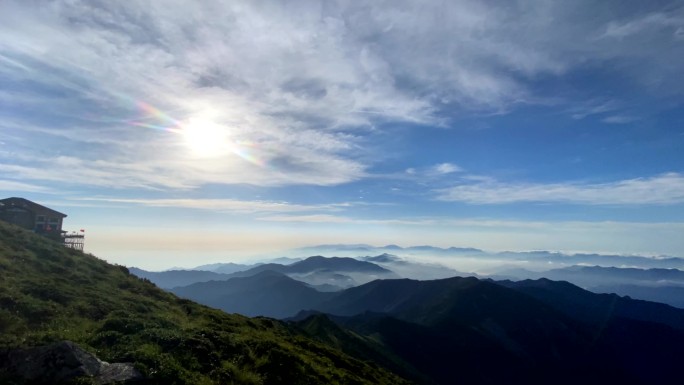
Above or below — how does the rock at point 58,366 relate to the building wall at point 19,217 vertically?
below

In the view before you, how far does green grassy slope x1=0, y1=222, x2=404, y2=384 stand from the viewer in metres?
22.6

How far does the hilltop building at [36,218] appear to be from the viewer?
67.7m

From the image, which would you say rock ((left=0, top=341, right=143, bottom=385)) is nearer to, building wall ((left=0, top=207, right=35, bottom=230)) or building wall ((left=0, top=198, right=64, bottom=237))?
building wall ((left=0, top=198, right=64, bottom=237))

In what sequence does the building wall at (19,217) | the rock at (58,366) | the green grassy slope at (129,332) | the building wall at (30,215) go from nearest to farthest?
the rock at (58,366), the green grassy slope at (129,332), the building wall at (19,217), the building wall at (30,215)

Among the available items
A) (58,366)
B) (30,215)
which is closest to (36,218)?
(30,215)

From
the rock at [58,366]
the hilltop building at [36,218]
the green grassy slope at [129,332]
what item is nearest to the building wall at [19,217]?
the hilltop building at [36,218]

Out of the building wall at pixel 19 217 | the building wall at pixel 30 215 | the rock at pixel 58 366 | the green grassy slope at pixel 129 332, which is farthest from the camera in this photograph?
the building wall at pixel 30 215

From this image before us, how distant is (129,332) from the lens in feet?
87.8

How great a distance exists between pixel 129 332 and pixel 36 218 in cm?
5967

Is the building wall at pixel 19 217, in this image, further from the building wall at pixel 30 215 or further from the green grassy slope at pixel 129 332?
the green grassy slope at pixel 129 332

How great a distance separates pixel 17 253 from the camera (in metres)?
41.5

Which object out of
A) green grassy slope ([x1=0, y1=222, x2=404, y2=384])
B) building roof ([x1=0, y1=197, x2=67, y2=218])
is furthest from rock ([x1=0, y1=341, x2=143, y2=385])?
building roof ([x1=0, y1=197, x2=67, y2=218])

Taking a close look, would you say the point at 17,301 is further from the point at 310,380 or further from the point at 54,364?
the point at 310,380

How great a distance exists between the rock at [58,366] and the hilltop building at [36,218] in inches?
2271
